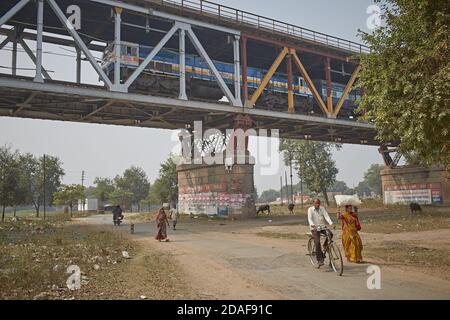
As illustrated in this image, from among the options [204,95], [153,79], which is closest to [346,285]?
[153,79]

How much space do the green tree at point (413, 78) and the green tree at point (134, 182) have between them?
10940cm

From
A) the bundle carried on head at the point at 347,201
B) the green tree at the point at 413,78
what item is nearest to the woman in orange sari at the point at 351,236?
the bundle carried on head at the point at 347,201

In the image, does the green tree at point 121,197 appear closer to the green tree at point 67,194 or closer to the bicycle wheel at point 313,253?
the green tree at point 67,194

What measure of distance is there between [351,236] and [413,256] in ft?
7.92

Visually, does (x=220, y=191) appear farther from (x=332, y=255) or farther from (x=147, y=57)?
(x=332, y=255)

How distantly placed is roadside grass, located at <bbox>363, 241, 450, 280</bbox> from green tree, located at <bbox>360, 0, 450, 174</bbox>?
2.69 meters

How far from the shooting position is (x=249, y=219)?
2892cm

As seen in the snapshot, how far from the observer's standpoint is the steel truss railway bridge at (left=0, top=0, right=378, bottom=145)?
2220cm

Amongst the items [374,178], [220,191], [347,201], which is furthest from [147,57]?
[374,178]

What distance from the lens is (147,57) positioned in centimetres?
2344

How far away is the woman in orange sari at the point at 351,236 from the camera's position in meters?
9.34

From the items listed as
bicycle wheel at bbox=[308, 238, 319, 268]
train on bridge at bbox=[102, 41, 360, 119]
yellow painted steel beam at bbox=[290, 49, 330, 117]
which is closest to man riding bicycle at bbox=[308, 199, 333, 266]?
bicycle wheel at bbox=[308, 238, 319, 268]
